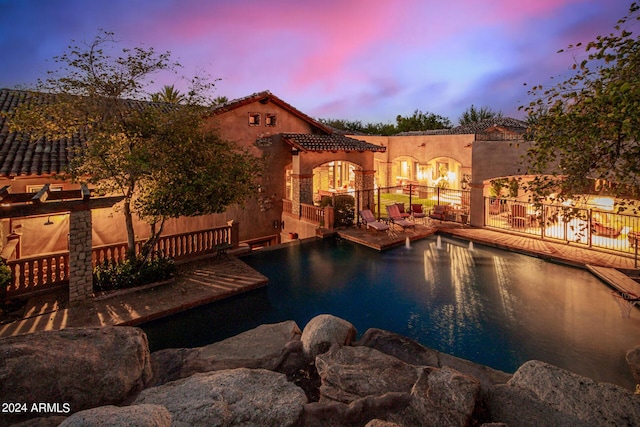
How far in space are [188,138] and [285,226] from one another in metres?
10.7

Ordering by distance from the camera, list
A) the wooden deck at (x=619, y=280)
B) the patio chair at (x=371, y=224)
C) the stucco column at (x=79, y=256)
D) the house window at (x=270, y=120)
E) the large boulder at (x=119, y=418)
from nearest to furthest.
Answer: the large boulder at (x=119, y=418), the wooden deck at (x=619, y=280), the stucco column at (x=79, y=256), the patio chair at (x=371, y=224), the house window at (x=270, y=120)

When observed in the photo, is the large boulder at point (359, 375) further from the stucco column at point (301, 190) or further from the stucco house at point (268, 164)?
the stucco column at point (301, 190)

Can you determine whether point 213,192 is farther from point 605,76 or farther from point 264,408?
point 605,76

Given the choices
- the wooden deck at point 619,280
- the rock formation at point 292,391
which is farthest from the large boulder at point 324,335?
the wooden deck at point 619,280

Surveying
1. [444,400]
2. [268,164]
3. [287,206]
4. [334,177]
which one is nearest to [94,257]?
[268,164]

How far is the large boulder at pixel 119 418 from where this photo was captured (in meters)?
3.48

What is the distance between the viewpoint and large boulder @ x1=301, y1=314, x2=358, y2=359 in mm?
6633

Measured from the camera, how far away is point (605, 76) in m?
5.43

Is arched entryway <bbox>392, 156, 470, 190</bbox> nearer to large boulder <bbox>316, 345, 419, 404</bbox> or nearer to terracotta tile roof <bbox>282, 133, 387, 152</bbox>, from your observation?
terracotta tile roof <bbox>282, 133, 387, 152</bbox>

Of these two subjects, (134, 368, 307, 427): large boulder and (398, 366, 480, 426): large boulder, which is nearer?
(134, 368, 307, 427): large boulder

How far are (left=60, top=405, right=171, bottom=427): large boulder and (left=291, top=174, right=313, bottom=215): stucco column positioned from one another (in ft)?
53.4

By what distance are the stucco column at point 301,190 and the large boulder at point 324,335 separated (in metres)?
13.0

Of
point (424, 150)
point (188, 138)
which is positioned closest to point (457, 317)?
point (188, 138)

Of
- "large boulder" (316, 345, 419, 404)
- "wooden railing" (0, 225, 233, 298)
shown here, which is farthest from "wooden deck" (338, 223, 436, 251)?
"large boulder" (316, 345, 419, 404)
